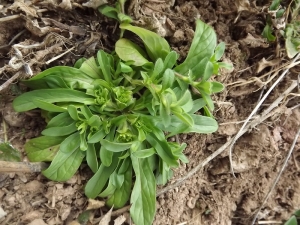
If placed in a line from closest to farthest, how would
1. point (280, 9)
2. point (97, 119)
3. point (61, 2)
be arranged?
point (97, 119) → point (61, 2) → point (280, 9)

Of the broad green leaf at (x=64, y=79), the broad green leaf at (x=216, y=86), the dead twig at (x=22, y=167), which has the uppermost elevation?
the broad green leaf at (x=216, y=86)

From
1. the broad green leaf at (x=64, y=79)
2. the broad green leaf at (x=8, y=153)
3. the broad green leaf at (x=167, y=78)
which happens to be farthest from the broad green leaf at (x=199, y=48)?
the broad green leaf at (x=8, y=153)

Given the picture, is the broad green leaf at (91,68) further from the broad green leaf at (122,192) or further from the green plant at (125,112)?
the broad green leaf at (122,192)

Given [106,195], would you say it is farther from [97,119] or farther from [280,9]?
[280,9]

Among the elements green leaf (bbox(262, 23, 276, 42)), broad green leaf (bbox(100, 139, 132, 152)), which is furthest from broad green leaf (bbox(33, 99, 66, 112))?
green leaf (bbox(262, 23, 276, 42))

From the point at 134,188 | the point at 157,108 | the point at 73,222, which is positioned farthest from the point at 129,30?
the point at 73,222
